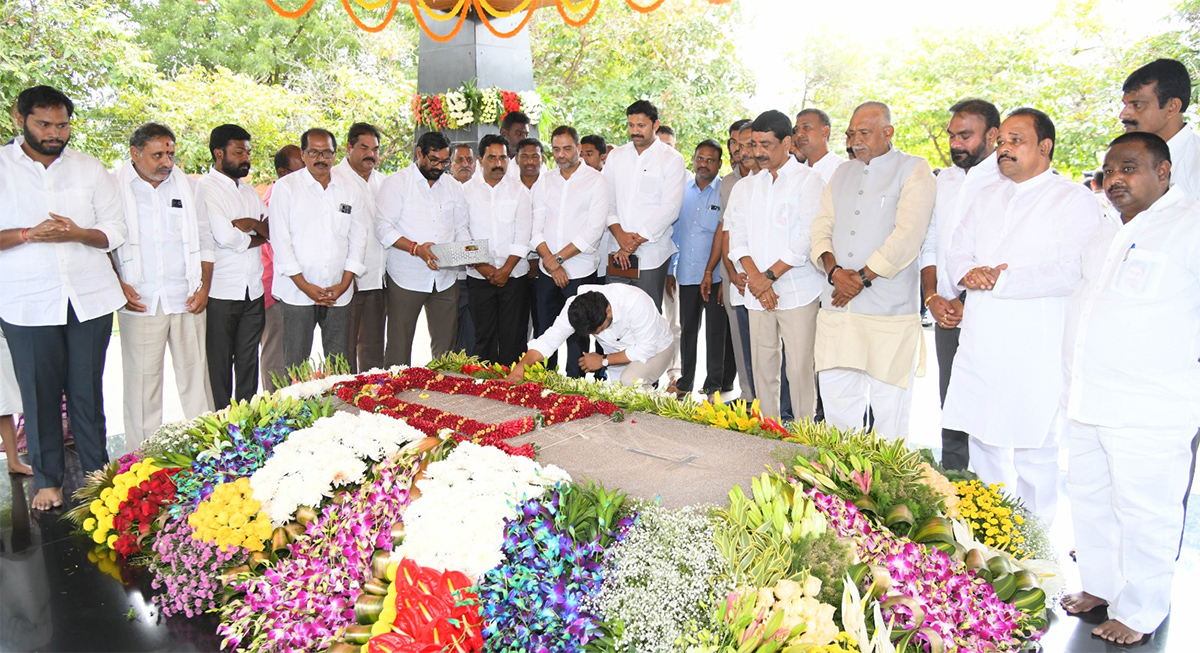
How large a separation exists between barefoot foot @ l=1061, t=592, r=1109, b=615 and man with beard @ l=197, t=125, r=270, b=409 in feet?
14.9

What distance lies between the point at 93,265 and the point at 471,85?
353 cm

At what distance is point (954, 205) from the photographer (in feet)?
13.6

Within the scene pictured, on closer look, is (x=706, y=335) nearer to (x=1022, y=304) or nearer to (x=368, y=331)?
(x=368, y=331)

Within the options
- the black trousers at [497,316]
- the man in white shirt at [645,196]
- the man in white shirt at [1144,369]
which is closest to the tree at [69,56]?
the black trousers at [497,316]

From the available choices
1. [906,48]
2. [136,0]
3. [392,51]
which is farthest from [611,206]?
[136,0]

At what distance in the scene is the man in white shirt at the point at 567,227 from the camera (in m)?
5.86

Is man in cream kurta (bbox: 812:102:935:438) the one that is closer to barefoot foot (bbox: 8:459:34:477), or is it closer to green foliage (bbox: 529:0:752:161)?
barefoot foot (bbox: 8:459:34:477)

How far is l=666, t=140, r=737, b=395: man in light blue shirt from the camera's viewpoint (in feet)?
20.0

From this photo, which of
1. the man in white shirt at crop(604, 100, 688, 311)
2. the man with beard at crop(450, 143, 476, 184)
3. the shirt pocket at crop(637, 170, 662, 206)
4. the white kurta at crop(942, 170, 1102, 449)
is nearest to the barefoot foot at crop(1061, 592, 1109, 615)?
the white kurta at crop(942, 170, 1102, 449)

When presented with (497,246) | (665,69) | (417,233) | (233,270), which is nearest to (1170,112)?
(497,246)

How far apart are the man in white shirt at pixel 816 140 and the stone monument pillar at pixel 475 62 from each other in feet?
8.62

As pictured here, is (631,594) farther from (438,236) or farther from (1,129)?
(1,129)

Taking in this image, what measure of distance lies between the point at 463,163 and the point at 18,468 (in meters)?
3.22

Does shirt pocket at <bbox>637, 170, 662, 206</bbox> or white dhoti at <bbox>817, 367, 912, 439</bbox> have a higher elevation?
shirt pocket at <bbox>637, 170, 662, 206</bbox>
